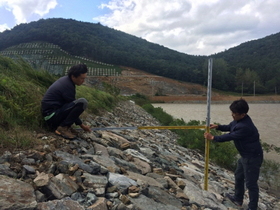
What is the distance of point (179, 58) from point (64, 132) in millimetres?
118952

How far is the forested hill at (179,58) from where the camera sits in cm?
7825

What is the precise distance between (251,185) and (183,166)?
5.52ft

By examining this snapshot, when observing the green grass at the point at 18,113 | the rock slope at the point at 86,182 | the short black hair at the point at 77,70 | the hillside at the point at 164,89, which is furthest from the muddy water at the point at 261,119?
the hillside at the point at 164,89

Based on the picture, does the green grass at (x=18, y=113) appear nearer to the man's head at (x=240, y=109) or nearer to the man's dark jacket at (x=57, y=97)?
the man's dark jacket at (x=57, y=97)

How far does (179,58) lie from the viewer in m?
119

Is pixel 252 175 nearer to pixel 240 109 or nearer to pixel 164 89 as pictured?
pixel 240 109

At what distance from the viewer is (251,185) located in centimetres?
366

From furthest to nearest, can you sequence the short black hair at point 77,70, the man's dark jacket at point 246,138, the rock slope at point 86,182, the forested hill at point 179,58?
the forested hill at point 179,58 < the short black hair at point 77,70 < the man's dark jacket at point 246,138 < the rock slope at point 86,182

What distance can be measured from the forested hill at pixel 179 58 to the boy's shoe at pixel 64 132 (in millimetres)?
76842

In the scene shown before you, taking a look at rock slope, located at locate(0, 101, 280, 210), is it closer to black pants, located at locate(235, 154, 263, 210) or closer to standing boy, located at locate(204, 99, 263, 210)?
black pants, located at locate(235, 154, 263, 210)

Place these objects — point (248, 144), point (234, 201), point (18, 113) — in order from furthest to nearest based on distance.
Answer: point (234, 201)
point (18, 113)
point (248, 144)

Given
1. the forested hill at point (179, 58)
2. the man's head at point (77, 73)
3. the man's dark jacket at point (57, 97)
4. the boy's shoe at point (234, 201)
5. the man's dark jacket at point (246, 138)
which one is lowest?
the boy's shoe at point (234, 201)

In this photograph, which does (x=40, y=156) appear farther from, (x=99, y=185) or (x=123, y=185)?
(x=123, y=185)

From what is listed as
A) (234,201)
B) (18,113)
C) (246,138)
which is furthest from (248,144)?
(18,113)
